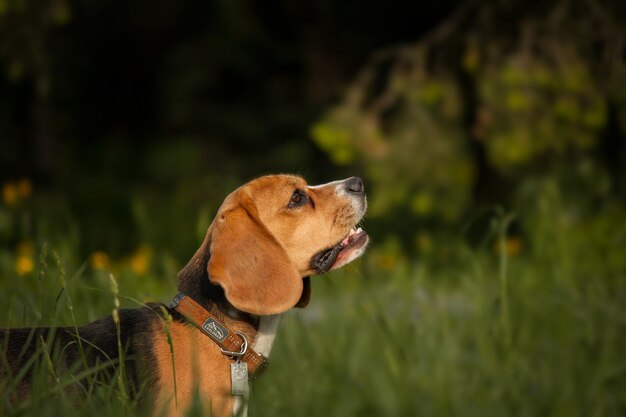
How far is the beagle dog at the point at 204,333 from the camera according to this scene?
149 inches

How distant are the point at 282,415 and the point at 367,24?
7.59 m

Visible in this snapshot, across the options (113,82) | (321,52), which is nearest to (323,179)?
(321,52)

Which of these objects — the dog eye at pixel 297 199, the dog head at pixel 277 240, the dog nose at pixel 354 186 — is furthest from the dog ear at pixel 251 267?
the dog nose at pixel 354 186

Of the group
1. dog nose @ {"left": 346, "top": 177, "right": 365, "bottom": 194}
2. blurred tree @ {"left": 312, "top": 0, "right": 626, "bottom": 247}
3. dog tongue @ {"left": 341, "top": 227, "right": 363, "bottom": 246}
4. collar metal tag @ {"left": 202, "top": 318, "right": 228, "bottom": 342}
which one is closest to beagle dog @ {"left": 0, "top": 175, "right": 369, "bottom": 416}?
collar metal tag @ {"left": 202, "top": 318, "right": 228, "bottom": 342}

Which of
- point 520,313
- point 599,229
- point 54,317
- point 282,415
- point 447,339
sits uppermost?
point 54,317

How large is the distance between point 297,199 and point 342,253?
384 mm

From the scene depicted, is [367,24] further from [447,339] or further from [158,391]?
[158,391]

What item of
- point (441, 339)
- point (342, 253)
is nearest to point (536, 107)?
point (441, 339)

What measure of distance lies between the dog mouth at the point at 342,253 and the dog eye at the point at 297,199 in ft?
0.99

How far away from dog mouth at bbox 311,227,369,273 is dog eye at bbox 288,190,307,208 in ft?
0.99

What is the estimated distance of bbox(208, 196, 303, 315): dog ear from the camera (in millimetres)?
3939

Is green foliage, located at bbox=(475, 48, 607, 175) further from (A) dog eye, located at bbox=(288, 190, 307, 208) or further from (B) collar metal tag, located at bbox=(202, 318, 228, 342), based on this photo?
(B) collar metal tag, located at bbox=(202, 318, 228, 342)

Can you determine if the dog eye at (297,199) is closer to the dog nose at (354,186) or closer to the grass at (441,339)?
the dog nose at (354,186)

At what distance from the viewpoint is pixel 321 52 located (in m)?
11.3
